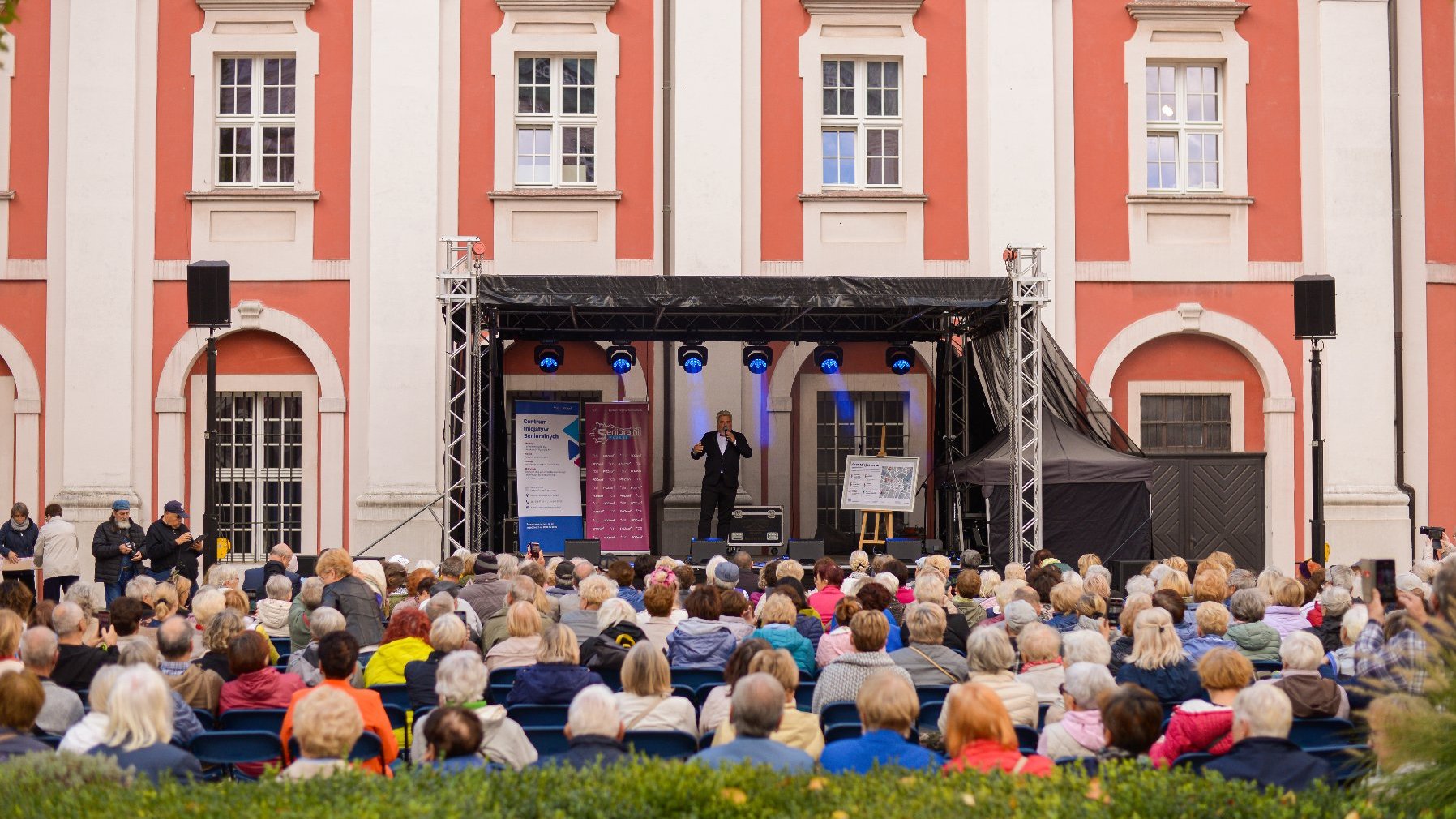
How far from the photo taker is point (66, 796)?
4.87 meters

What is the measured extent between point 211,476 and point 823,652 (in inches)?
329

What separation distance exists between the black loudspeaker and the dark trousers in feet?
21.7

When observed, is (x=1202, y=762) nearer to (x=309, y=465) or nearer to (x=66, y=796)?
(x=66, y=796)

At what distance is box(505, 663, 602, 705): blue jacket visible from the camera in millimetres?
7430

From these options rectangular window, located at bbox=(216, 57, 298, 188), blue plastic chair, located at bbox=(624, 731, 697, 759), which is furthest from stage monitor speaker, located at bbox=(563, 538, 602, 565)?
blue plastic chair, located at bbox=(624, 731, 697, 759)

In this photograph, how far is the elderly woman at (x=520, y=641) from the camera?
28.1 feet

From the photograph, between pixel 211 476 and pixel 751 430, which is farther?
pixel 751 430

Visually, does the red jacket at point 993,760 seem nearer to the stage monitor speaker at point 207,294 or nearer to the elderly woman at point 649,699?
the elderly woman at point 649,699

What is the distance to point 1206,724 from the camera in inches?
248

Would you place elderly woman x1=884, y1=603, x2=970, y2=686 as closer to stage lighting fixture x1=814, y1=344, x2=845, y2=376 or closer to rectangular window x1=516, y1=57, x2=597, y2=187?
stage lighting fixture x1=814, y1=344, x2=845, y2=376

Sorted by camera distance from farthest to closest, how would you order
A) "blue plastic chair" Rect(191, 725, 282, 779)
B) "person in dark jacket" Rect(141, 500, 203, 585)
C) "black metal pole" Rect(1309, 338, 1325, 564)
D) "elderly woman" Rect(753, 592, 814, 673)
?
1. "black metal pole" Rect(1309, 338, 1325, 564)
2. "person in dark jacket" Rect(141, 500, 203, 585)
3. "elderly woman" Rect(753, 592, 814, 673)
4. "blue plastic chair" Rect(191, 725, 282, 779)

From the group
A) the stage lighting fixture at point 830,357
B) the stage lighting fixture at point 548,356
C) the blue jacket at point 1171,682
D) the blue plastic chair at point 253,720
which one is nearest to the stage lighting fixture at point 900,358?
the stage lighting fixture at point 830,357

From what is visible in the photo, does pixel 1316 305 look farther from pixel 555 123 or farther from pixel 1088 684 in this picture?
pixel 1088 684

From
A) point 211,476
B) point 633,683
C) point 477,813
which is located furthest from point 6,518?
point 477,813
